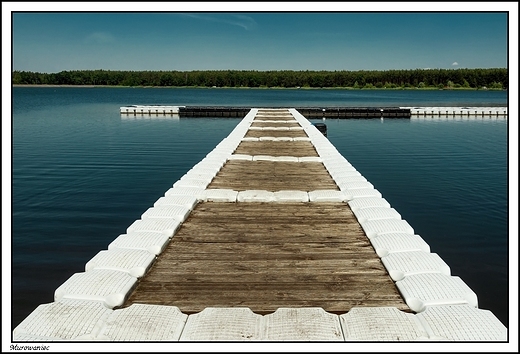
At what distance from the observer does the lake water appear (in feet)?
28.0

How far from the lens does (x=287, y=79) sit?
455 feet

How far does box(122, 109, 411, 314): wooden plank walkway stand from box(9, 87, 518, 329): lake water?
1706mm

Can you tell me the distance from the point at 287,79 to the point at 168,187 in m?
128

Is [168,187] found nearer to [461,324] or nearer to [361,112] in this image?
[461,324]

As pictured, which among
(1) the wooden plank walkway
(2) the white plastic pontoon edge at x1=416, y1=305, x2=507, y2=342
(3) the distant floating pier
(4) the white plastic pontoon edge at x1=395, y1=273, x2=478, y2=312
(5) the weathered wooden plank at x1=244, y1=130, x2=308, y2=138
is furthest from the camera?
(3) the distant floating pier

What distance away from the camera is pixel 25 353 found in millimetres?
3625

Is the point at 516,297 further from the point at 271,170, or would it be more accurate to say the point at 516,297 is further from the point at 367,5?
the point at 271,170

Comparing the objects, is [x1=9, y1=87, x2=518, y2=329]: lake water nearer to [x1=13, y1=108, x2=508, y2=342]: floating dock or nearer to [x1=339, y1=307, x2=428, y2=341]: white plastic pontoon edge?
[x1=13, y1=108, x2=508, y2=342]: floating dock

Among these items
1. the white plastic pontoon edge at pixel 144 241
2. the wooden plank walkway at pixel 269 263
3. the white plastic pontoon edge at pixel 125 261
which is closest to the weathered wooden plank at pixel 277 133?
the wooden plank walkway at pixel 269 263

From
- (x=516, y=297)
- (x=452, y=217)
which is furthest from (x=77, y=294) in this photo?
(x=452, y=217)

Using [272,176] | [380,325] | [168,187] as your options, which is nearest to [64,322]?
[380,325]

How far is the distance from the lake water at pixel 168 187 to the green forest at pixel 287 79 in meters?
97.0

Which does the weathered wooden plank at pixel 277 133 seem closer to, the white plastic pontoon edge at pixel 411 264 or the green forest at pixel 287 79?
the white plastic pontoon edge at pixel 411 264

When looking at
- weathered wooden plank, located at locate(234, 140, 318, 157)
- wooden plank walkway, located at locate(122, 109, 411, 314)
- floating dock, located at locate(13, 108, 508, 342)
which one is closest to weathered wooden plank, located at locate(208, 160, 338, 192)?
floating dock, located at locate(13, 108, 508, 342)
